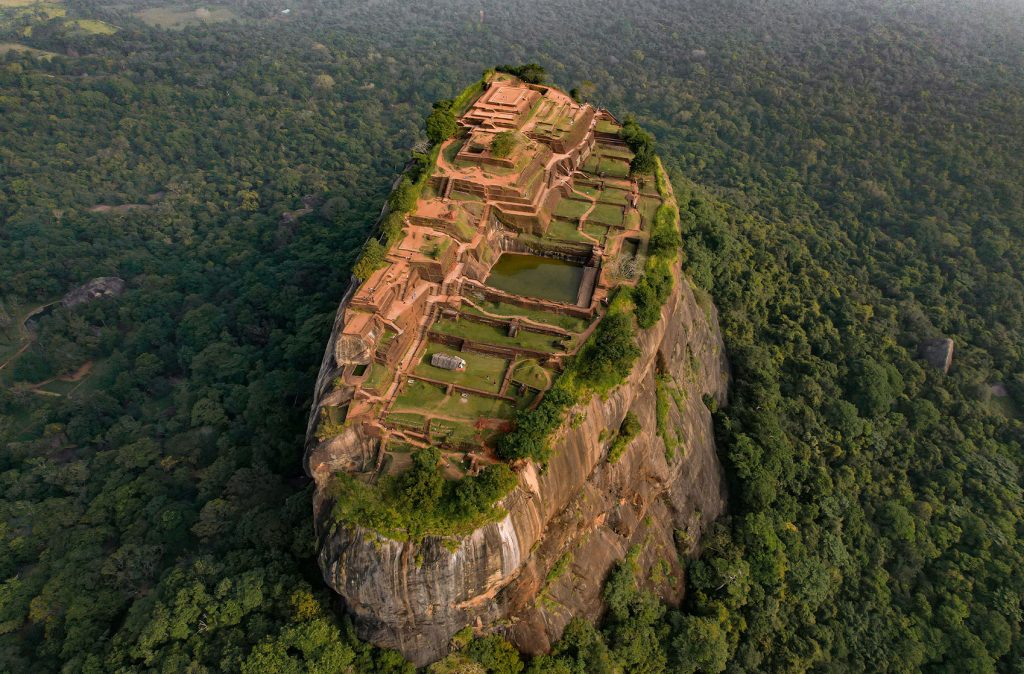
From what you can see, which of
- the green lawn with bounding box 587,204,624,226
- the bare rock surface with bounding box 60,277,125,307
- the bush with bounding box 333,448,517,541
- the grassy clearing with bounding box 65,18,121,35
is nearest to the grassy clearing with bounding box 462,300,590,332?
the green lawn with bounding box 587,204,624,226

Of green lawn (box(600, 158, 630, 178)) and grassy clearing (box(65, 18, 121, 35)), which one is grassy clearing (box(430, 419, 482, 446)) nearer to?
green lawn (box(600, 158, 630, 178))

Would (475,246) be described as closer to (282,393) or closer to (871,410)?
(282,393)

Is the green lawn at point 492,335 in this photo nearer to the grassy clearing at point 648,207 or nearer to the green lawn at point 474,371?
the green lawn at point 474,371

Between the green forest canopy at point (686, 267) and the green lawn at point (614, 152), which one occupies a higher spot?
the green lawn at point (614, 152)

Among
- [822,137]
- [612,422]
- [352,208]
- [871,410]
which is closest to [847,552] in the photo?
[871,410]

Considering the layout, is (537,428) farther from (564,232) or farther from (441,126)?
(441,126)

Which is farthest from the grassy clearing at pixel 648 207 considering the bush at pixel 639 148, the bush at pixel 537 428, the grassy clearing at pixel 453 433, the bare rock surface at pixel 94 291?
the bare rock surface at pixel 94 291
